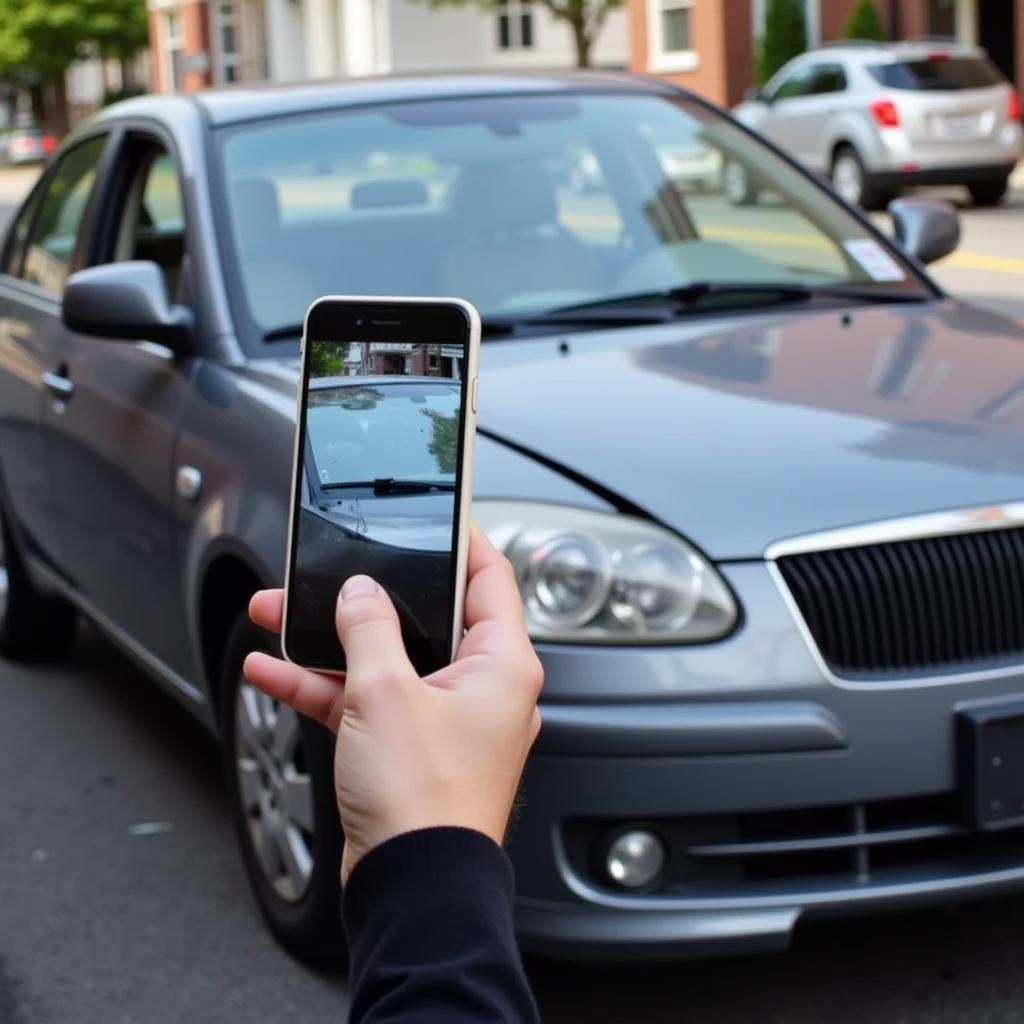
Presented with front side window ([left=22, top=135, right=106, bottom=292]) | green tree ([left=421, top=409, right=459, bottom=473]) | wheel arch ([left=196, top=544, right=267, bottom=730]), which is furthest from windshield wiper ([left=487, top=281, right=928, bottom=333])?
green tree ([left=421, top=409, right=459, bottom=473])

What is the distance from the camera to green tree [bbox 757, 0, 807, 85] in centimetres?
3108

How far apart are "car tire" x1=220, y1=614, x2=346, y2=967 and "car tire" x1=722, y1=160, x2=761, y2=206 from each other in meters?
1.85

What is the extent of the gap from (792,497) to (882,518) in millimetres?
147

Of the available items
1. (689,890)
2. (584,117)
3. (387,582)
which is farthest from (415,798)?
(584,117)

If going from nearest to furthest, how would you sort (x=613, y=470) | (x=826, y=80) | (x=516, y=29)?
(x=613, y=470), (x=826, y=80), (x=516, y=29)

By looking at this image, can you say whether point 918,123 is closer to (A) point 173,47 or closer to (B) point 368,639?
(B) point 368,639

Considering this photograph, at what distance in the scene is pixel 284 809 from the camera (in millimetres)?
3686

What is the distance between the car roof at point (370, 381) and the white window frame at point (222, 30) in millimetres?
54238

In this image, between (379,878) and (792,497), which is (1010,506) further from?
(379,878)

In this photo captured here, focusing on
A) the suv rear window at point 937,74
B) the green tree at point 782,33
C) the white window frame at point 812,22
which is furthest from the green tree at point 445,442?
the white window frame at point 812,22

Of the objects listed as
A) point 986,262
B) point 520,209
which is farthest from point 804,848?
point 986,262

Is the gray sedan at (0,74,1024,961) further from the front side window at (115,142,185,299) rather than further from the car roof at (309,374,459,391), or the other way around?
the car roof at (309,374,459,391)

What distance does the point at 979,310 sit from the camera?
4.57 meters

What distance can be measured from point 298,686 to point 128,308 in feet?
9.49
